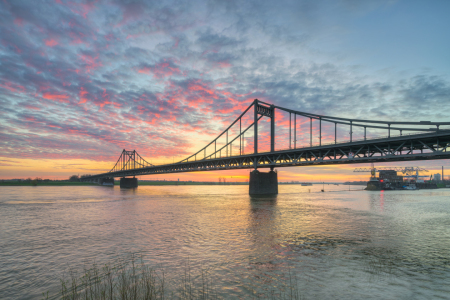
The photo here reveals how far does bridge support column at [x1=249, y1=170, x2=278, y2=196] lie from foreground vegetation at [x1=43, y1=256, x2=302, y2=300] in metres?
61.5

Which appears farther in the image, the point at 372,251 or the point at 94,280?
the point at 372,251

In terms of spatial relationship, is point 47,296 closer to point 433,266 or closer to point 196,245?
point 196,245

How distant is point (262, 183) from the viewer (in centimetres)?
7244

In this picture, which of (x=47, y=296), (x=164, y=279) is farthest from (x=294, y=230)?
(x=47, y=296)

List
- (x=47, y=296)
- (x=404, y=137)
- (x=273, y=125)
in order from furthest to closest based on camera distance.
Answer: (x=273, y=125)
(x=404, y=137)
(x=47, y=296)

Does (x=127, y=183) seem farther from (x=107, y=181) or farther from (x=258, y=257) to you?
(x=258, y=257)

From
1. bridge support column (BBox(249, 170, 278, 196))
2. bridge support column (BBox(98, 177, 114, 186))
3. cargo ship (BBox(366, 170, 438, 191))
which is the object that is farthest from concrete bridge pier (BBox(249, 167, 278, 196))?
bridge support column (BBox(98, 177, 114, 186))

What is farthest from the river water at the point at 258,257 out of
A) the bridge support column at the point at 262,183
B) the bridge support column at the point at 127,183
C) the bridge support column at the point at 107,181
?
the bridge support column at the point at 107,181

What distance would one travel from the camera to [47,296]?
25.5 ft

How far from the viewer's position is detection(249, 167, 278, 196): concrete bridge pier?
7131 centimetres

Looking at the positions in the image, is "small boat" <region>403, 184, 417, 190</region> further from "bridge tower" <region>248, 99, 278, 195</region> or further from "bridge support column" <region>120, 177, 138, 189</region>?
"bridge support column" <region>120, 177, 138, 189</region>

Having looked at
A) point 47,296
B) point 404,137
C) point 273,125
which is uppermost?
point 273,125

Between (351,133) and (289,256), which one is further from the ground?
(351,133)

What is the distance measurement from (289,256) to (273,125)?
6647cm
